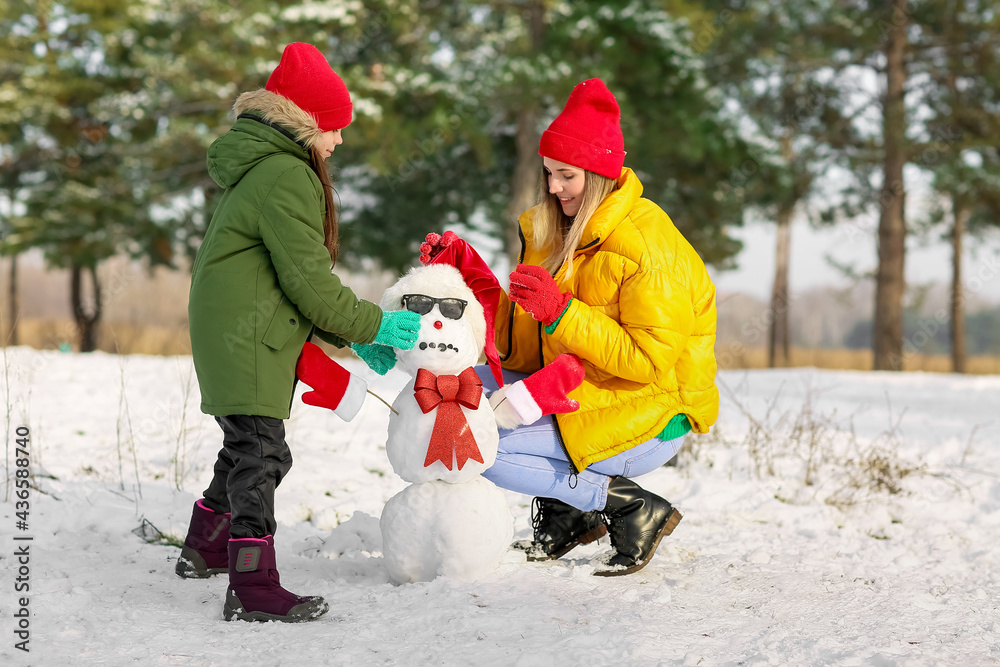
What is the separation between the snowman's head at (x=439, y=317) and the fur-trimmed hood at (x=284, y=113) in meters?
0.58

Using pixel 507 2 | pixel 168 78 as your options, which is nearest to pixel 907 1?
pixel 507 2

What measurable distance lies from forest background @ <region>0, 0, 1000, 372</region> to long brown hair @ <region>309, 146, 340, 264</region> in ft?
23.2

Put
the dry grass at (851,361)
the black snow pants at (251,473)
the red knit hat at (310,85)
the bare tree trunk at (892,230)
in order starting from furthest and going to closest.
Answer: the dry grass at (851,361) → the bare tree trunk at (892,230) → the red knit hat at (310,85) → the black snow pants at (251,473)

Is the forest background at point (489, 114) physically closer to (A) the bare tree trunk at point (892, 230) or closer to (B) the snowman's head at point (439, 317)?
(A) the bare tree trunk at point (892, 230)

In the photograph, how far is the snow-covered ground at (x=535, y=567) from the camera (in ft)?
6.98

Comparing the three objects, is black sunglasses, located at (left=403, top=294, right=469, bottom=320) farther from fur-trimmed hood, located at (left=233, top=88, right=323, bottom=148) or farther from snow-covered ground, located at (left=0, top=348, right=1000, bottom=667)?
snow-covered ground, located at (left=0, top=348, right=1000, bottom=667)

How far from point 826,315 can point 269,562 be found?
69778 mm

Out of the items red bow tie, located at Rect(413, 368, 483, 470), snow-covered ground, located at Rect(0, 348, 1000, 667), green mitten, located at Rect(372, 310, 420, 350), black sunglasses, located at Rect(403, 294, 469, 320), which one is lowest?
snow-covered ground, located at Rect(0, 348, 1000, 667)

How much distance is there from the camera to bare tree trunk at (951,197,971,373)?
663 inches

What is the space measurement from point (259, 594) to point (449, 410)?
82cm

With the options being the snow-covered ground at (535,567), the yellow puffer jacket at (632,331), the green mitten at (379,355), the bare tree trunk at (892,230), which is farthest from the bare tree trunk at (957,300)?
the green mitten at (379,355)

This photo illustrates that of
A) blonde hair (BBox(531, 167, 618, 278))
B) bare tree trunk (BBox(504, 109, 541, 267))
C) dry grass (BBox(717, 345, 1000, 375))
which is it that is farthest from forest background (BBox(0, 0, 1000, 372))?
blonde hair (BBox(531, 167, 618, 278))

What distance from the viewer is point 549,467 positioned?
9.50 feet

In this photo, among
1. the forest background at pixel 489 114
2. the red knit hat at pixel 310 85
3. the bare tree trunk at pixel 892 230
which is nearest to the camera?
the red knit hat at pixel 310 85
